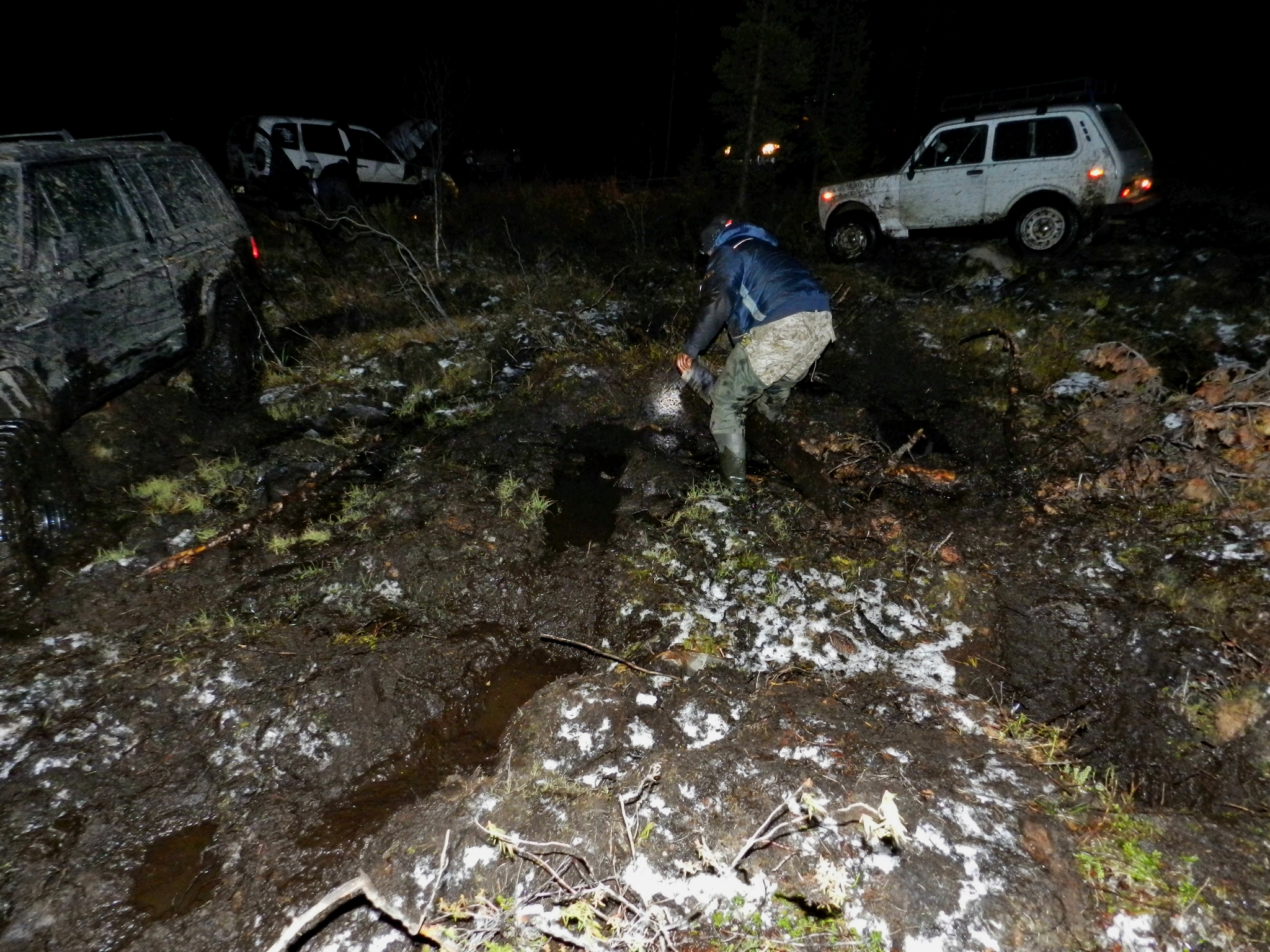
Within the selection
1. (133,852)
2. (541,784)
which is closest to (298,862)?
(133,852)

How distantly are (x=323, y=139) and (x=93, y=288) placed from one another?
8.13 meters

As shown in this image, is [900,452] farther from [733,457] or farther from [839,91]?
[839,91]

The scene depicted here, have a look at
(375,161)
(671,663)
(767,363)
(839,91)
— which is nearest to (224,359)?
(767,363)

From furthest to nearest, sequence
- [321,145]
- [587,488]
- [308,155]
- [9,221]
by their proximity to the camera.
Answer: [321,145] → [308,155] → [587,488] → [9,221]

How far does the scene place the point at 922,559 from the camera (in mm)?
3420

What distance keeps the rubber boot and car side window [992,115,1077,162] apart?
522 cm

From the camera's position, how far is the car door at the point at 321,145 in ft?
32.9

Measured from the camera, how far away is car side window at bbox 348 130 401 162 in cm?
1065

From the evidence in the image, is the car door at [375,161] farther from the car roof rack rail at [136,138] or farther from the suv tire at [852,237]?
the suv tire at [852,237]

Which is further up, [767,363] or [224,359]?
[767,363]

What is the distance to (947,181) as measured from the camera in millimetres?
6996

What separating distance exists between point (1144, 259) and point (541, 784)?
25.3ft

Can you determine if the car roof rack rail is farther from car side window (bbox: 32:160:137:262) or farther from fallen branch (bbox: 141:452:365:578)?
fallen branch (bbox: 141:452:365:578)

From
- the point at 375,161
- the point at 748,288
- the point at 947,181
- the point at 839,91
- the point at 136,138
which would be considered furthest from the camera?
the point at 839,91
